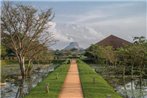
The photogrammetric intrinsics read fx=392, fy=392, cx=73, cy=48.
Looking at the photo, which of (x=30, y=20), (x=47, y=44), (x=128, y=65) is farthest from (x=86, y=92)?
(x=128, y=65)

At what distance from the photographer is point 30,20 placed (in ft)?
126

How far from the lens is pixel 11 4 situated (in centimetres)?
3928

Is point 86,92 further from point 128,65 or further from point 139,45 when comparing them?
point 128,65

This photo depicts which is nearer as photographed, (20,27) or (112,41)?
(20,27)

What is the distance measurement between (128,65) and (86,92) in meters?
33.7

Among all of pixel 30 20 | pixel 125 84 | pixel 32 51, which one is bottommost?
pixel 125 84

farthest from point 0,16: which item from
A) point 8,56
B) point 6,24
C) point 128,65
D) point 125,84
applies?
point 8,56

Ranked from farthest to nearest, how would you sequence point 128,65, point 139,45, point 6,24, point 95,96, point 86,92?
point 128,65 < point 139,45 < point 6,24 < point 86,92 < point 95,96

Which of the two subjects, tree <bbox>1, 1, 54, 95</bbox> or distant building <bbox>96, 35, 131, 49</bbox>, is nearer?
tree <bbox>1, 1, 54, 95</bbox>

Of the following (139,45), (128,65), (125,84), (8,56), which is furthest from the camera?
(8,56)

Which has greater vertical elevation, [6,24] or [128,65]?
[6,24]

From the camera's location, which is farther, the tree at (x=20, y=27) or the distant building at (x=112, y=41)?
the distant building at (x=112, y=41)

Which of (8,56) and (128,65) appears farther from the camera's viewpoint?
(8,56)

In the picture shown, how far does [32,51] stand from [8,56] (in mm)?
57701
